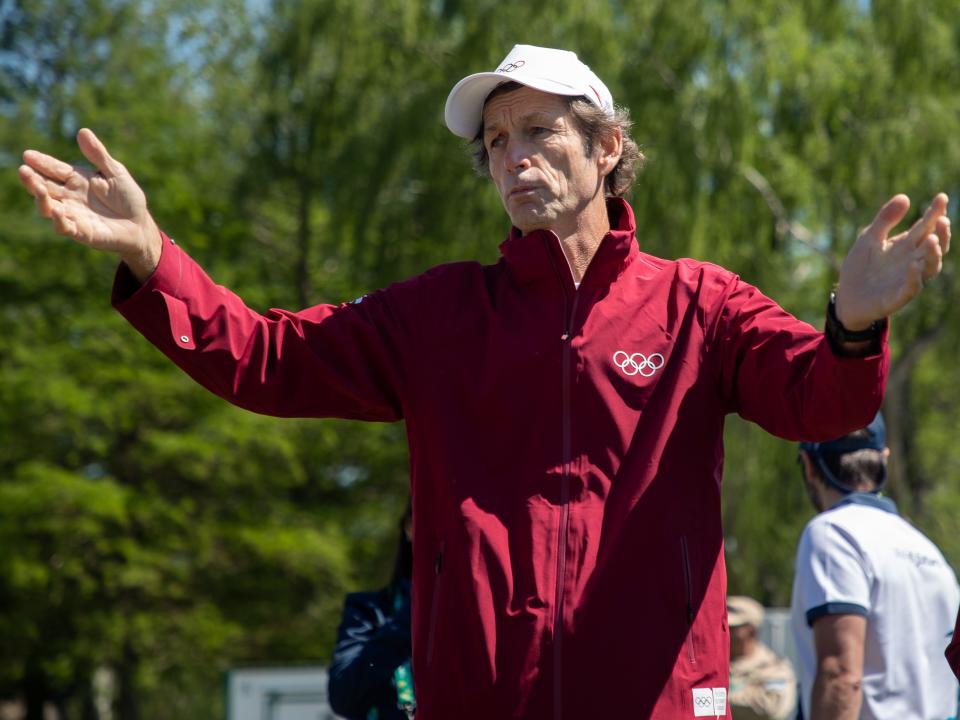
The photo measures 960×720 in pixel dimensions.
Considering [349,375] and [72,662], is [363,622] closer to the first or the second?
[349,375]

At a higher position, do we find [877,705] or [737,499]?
[737,499]

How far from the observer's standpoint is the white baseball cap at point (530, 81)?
2969mm

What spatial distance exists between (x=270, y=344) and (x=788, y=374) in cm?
99

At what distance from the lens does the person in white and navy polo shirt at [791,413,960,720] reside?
152 inches

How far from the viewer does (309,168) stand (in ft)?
64.0

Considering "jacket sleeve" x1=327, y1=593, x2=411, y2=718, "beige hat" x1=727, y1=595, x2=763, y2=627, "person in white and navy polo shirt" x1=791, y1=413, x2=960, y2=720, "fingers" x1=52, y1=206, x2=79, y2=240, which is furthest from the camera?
"beige hat" x1=727, y1=595, x2=763, y2=627

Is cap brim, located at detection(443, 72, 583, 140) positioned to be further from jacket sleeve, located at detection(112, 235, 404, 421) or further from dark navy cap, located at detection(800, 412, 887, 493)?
dark navy cap, located at detection(800, 412, 887, 493)

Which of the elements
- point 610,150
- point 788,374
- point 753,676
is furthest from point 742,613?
point 788,374

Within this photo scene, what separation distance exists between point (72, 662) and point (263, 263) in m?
6.12

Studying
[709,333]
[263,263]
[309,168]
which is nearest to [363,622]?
[709,333]

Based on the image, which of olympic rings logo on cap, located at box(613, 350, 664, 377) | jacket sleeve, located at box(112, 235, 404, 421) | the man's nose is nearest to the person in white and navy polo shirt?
olympic rings logo on cap, located at box(613, 350, 664, 377)

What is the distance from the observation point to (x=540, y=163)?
2.96 meters

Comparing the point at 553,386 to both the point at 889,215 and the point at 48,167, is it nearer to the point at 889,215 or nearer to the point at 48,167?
the point at 889,215

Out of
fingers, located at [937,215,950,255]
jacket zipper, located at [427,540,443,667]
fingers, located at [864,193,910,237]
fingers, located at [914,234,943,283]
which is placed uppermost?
fingers, located at [864,193,910,237]
